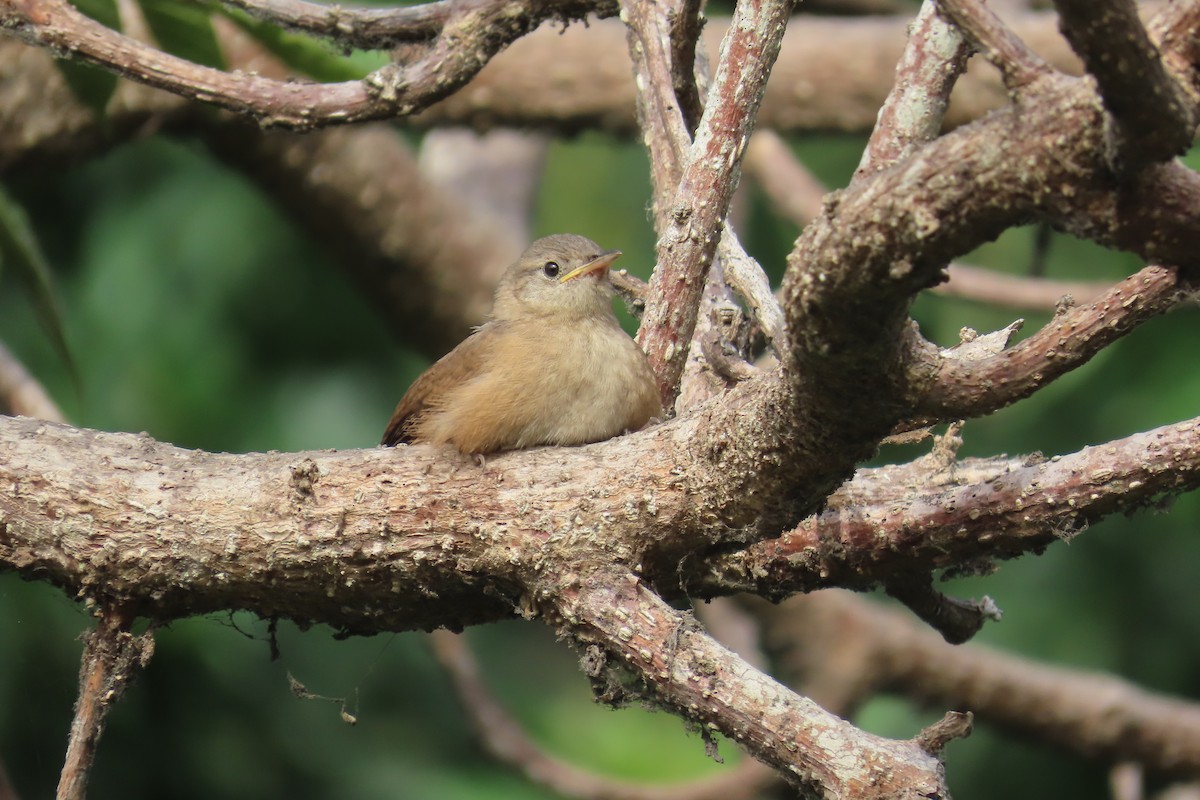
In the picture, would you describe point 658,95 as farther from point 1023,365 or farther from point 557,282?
point 1023,365

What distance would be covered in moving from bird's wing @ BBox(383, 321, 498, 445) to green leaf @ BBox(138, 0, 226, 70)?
1.48 m

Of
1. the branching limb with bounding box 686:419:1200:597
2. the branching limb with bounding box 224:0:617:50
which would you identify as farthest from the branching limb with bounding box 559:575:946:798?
the branching limb with bounding box 224:0:617:50

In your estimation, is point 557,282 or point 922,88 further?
point 557,282

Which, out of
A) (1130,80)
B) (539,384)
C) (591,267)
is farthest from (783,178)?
(1130,80)

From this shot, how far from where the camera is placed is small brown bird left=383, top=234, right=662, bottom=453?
9.96ft

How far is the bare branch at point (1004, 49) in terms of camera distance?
1.62 metres

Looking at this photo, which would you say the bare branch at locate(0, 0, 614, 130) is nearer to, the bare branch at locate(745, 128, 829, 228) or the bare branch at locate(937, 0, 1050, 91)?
the bare branch at locate(937, 0, 1050, 91)

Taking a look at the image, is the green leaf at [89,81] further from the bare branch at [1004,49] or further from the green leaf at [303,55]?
the bare branch at [1004,49]

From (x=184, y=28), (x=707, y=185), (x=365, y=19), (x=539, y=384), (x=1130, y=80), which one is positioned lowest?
(x=1130, y=80)

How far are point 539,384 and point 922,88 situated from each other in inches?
42.3

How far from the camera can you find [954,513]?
8.45ft

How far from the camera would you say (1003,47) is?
163 cm

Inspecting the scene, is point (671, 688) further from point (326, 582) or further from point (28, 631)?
point (28, 631)

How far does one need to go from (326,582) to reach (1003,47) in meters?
1.67
